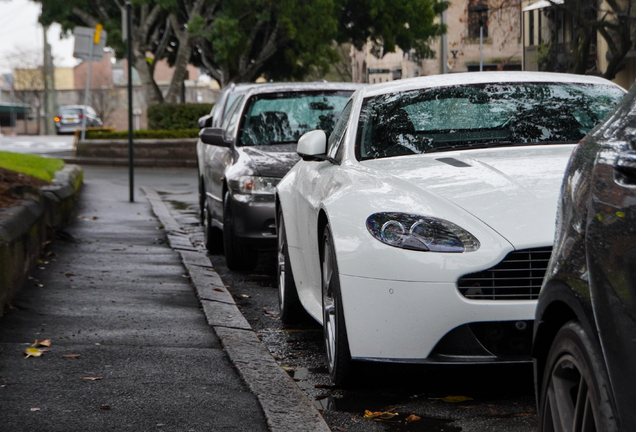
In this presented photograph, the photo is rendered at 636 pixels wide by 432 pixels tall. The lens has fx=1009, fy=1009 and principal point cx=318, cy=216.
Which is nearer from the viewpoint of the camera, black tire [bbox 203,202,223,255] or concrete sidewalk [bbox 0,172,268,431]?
concrete sidewalk [bbox 0,172,268,431]

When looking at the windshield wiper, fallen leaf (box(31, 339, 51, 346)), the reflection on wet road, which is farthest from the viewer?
fallen leaf (box(31, 339, 51, 346))

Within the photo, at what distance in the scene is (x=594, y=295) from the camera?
245 centimetres

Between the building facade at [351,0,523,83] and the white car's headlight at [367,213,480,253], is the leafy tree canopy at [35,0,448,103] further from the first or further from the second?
the white car's headlight at [367,213,480,253]

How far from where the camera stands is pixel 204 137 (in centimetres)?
930

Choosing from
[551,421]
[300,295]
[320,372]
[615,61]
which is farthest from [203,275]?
[615,61]

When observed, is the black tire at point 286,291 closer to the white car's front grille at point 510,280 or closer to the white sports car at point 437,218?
the white sports car at point 437,218

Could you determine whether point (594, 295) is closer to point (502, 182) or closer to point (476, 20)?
point (502, 182)

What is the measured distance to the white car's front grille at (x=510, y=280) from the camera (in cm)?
420

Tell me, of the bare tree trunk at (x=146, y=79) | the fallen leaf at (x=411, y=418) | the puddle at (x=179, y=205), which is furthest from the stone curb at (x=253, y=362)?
the bare tree trunk at (x=146, y=79)

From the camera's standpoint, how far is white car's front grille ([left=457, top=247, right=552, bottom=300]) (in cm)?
420

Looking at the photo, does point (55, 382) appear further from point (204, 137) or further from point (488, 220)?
point (204, 137)

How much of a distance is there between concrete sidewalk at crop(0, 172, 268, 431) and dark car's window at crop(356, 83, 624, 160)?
1.56 metres

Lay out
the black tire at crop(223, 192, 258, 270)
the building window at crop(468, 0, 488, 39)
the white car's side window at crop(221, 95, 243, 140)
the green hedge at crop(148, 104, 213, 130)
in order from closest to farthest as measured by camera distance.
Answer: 1. the black tire at crop(223, 192, 258, 270)
2. the white car's side window at crop(221, 95, 243, 140)
3. the green hedge at crop(148, 104, 213, 130)
4. the building window at crop(468, 0, 488, 39)

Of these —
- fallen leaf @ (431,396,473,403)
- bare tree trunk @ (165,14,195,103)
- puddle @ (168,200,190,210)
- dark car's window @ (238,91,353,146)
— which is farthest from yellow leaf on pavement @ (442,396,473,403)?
bare tree trunk @ (165,14,195,103)
